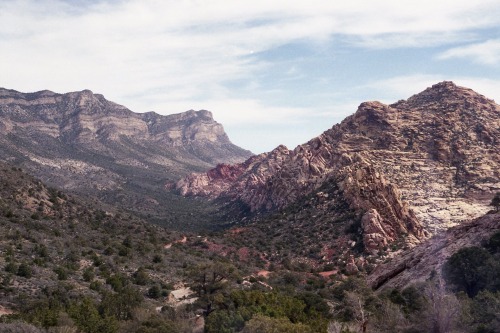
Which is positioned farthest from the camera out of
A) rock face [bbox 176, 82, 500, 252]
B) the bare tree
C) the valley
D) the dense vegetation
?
Result: rock face [bbox 176, 82, 500, 252]

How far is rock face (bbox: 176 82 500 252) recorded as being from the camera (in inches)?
2459

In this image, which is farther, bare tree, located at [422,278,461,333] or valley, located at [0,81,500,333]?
valley, located at [0,81,500,333]

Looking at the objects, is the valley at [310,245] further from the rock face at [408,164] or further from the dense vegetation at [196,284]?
the rock face at [408,164]

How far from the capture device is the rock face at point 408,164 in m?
62.5

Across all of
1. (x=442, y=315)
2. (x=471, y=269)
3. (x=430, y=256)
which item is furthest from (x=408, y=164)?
(x=442, y=315)

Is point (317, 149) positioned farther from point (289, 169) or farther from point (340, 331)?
point (340, 331)

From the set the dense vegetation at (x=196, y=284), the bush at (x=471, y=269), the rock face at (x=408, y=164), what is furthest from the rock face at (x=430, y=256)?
the rock face at (x=408, y=164)

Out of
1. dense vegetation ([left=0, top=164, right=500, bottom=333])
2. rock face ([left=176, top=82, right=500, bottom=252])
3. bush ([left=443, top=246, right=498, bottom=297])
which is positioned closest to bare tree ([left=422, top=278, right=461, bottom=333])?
dense vegetation ([left=0, top=164, right=500, bottom=333])

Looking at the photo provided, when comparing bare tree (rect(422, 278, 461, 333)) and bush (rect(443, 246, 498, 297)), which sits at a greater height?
bush (rect(443, 246, 498, 297))

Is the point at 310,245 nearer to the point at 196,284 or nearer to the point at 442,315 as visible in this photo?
the point at 196,284

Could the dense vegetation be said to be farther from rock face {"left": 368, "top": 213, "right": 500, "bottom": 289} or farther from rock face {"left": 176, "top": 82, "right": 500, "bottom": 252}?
rock face {"left": 176, "top": 82, "right": 500, "bottom": 252}

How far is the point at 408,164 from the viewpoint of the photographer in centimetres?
7662

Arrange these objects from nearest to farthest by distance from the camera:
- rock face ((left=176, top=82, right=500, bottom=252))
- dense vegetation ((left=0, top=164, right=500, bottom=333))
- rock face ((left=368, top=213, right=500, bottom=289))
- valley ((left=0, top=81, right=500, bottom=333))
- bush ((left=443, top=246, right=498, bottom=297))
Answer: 1. dense vegetation ((left=0, top=164, right=500, bottom=333))
2. valley ((left=0, top=81, right=500, bottom=333))
3. bush ((left=443, top=246, right=498, bottom=297))
4. rock face ((left=368, top=213, right=500, bottom=289))
5. rock face ((left=176, top=82, right=500, bottom=252))

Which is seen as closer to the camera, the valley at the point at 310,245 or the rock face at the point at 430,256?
the valley at the point at 310,245
